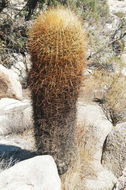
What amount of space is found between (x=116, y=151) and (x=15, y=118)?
87.3 inches

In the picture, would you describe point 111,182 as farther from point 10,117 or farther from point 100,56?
point 100,56

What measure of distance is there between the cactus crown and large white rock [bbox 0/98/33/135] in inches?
104

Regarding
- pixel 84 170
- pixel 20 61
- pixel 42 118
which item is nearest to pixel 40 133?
pixel 42 118

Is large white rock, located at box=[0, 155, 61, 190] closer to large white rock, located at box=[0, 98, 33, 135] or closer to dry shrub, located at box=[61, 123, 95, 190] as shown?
dry shrub, located at box=[61, 123, 95, 190]

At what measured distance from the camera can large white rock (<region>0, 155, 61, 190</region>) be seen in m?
4.09

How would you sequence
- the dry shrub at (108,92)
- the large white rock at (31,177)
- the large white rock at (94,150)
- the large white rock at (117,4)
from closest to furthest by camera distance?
the large white rock at (31,177)
the large white rock at (94,150)
the dry shrub at (108,92)
the large white rock at (117,4)

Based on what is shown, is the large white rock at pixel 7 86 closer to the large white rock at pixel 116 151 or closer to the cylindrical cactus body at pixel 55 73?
the large white rock at pixel 116 151

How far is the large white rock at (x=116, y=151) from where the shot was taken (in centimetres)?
542

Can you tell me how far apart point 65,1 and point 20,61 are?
1.97 meters

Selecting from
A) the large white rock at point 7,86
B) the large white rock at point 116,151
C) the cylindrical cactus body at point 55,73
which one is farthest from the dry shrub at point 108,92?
the cylindrical cactus body at point 55,73

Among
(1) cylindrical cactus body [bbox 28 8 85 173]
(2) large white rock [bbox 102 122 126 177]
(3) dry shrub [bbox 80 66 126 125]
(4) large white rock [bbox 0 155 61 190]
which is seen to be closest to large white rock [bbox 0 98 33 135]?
(3) dry shrub [bbox 80 66 126 125]

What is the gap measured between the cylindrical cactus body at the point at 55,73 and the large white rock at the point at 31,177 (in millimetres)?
407

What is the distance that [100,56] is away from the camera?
11328 millimetres

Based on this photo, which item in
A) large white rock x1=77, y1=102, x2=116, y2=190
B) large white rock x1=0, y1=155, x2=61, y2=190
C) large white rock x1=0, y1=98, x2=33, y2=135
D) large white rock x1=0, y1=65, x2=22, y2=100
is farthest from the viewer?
large white rock x1=0, y1=65, x2=22, y2=100
